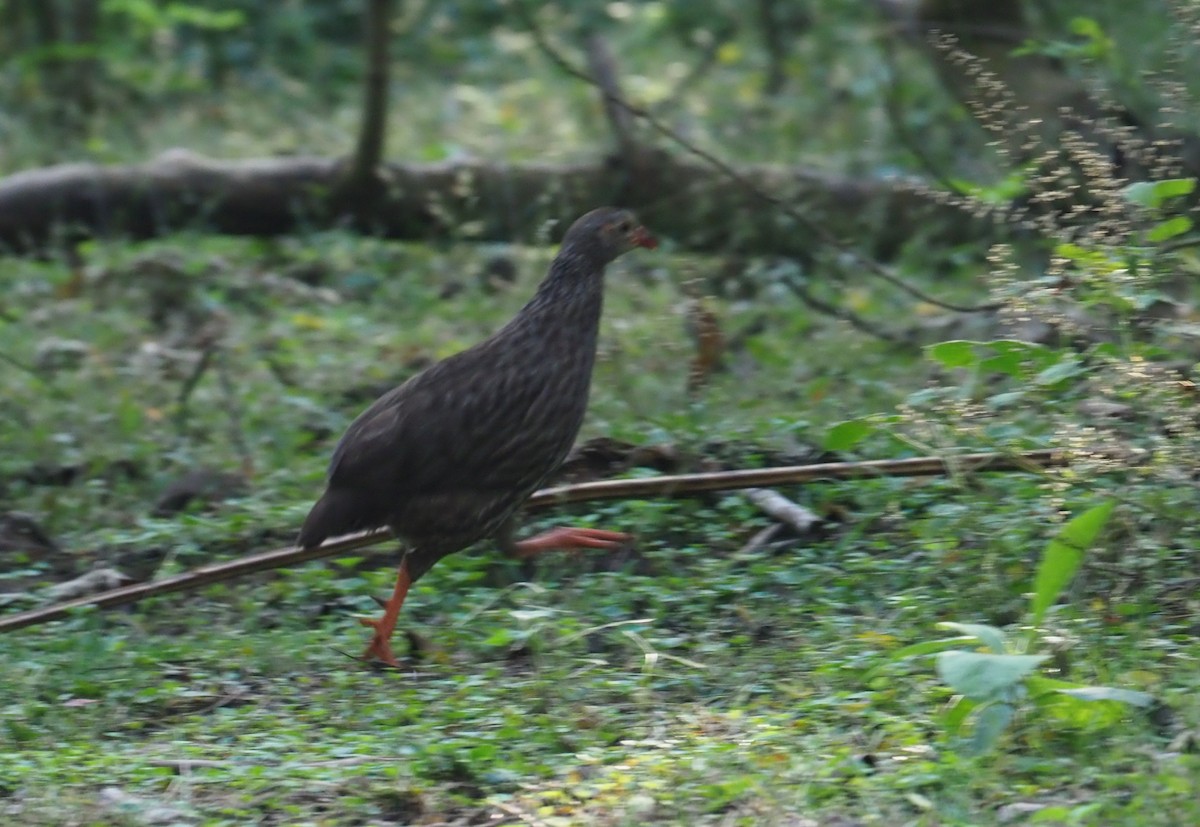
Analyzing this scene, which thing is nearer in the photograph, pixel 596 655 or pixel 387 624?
pixel 596 655

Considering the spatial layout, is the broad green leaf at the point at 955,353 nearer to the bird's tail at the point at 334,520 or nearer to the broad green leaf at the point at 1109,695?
the broad green leaf at the point at 1109,695

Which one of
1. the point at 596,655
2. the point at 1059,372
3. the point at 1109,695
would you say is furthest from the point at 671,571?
the point at 1109,695

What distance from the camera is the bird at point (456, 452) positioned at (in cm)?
519

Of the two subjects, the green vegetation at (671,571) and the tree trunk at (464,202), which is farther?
the tree trunk at (464,202)

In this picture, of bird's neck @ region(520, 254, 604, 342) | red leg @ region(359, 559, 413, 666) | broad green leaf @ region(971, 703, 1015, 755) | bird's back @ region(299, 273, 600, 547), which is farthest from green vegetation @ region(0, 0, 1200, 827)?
bird's neck @ region(520, 254, 604, 342)

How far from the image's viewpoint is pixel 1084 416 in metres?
5.32

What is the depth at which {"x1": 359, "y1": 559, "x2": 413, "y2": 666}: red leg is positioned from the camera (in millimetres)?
4938

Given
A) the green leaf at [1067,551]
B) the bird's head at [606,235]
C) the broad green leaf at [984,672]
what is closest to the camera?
the broad green leaf at [984,672]

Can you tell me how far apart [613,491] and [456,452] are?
28.7 inches

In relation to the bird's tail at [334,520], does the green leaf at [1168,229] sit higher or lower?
higher

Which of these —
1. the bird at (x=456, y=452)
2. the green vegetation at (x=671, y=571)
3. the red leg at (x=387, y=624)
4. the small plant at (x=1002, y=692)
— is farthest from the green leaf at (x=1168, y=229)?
the red leg at (x=387, y=624)

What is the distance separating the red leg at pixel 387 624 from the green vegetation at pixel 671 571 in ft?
0.37

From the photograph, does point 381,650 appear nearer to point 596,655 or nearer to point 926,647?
point 596,655

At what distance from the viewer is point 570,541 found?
5.47 meters
